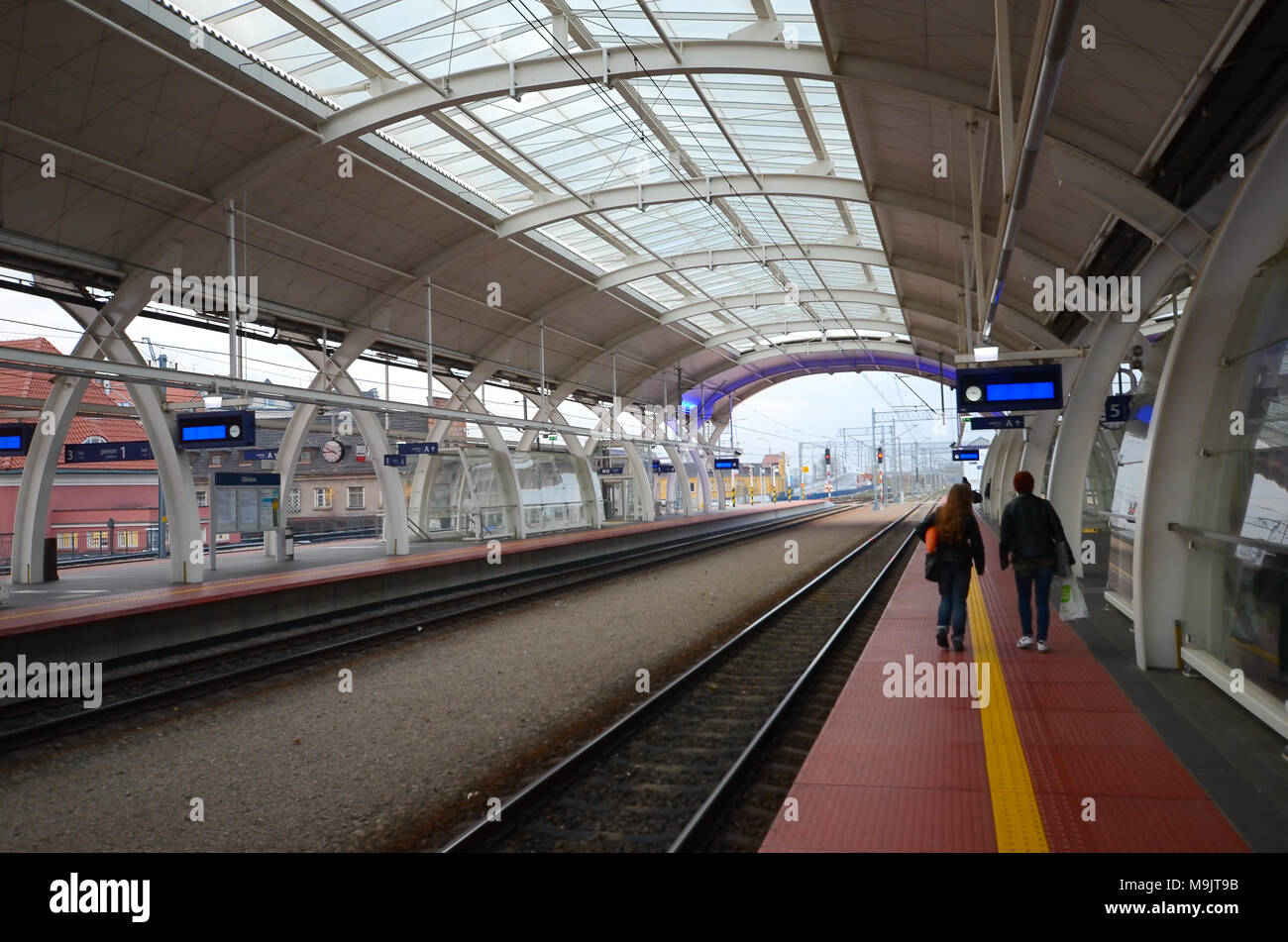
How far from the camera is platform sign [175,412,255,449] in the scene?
14227 millimetres

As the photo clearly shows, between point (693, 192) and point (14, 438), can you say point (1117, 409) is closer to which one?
point (693, 192)

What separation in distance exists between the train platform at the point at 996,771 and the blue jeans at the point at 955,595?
14.7 inches

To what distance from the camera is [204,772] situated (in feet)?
20.0

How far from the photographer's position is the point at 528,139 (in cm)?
1470

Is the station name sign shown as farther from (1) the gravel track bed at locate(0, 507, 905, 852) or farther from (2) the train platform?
(2) the train platform

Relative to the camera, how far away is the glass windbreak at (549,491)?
89.3ft

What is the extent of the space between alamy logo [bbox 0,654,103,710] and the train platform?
770cm

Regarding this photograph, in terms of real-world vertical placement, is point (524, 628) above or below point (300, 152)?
below

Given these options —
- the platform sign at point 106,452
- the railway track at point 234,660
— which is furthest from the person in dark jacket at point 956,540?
the platform sign at point 106,452

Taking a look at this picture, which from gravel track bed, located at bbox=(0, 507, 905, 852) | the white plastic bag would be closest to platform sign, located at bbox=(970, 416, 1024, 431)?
gravel track bed, located at bbox=(0, 507, 905, 852)

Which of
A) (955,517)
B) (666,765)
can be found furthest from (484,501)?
(666,765)

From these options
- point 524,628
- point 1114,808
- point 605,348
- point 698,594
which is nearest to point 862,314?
point 605,348
